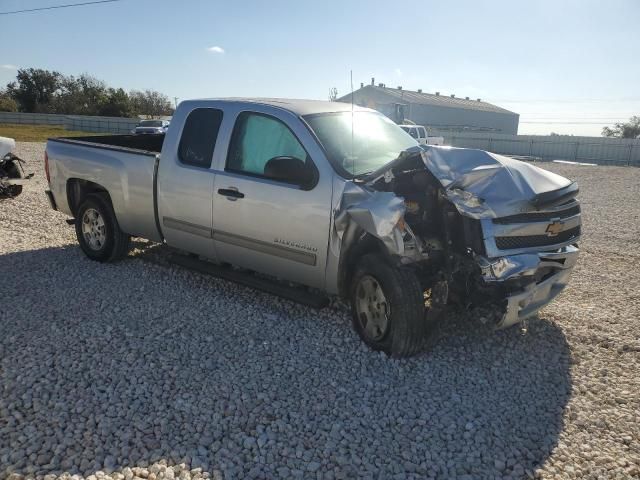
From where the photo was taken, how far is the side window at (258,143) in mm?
4914

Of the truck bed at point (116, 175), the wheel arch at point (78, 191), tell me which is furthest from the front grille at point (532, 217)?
the wheel arch at point (78, 191)

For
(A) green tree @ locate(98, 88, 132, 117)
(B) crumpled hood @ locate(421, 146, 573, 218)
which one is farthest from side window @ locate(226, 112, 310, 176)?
(A) green tree @ locate(98, 88, 132, 117)

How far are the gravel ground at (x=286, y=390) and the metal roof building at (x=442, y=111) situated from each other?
39.1 meters

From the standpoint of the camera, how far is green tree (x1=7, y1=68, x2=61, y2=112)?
214 ft

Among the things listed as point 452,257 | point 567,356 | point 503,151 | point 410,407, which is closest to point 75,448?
point 410,407

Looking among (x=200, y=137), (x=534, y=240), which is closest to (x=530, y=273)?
(x=534, y=240)

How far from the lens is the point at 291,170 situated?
4.57 m

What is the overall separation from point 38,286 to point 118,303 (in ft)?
3.88

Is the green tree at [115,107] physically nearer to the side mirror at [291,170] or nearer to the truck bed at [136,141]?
the truck bed at [136,141]

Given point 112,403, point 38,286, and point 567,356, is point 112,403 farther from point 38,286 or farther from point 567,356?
point 567,356

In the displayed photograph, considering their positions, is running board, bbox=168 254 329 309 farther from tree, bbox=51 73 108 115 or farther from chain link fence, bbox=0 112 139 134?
tree, bbox=51 73 108 115

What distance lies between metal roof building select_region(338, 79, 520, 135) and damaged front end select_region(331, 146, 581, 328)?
39.4m

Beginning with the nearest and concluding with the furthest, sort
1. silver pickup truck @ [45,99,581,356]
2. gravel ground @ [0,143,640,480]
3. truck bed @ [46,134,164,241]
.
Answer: gravel ground @ [0,143,640,480] < silver pickup truck @ [45,99,581,356] < truck bed @ [46,134,164,241]

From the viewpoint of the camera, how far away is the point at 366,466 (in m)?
3.02
